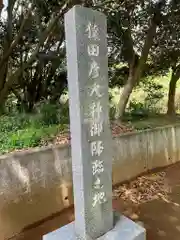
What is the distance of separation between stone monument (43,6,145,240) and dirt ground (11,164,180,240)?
1.21 m

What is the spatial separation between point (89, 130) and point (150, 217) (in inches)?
96.2

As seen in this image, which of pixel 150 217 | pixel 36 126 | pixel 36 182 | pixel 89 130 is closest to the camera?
pixel 89 130

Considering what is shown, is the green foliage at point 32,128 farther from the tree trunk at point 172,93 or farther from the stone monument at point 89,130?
the tree trunk at point 172,93

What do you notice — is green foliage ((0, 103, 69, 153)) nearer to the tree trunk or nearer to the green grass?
the green grass

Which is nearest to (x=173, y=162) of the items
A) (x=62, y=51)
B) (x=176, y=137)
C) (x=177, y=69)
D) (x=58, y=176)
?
(x=176, y=137)

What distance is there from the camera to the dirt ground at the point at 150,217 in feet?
12.2

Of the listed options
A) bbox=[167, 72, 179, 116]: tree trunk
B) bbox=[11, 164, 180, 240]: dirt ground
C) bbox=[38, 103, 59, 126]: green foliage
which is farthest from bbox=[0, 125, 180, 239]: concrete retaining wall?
bbox=[167, 72, 179, 116]: tree trunk

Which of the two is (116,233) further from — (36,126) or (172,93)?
(172,93)

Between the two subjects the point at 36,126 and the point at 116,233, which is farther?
the point at 36,126

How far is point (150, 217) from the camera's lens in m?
4.18

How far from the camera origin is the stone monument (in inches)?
90.8

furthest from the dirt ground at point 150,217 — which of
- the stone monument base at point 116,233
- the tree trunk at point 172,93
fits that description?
the tree trunk at point 172,93

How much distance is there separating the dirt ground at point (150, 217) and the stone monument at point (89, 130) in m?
1.21

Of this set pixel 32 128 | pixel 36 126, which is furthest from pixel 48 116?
pixel 32 128
